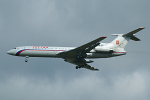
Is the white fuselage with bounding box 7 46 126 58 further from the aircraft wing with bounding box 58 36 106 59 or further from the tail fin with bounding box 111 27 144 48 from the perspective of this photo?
the tail fin with bounding box 111 27 144 48

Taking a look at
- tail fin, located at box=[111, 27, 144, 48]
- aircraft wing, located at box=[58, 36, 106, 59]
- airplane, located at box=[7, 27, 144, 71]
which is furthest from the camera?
tail fin, located at box=[111, 27, 144, 48]

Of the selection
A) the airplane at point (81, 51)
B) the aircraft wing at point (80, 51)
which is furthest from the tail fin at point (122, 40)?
the aircraft wing at point (80, 51)

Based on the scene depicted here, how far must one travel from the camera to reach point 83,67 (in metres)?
60.2

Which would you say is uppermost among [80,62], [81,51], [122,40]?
[122,40]

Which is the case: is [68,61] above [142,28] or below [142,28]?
below

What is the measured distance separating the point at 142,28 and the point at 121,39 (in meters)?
6.60

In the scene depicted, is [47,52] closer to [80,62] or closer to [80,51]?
[80,51]

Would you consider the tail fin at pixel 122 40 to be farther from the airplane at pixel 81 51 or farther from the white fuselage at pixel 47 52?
the white fuselage at pixel 47 52

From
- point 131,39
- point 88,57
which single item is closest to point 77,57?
point 88,57

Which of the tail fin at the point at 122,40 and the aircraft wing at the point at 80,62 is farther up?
the tail fin at the point at 122,40

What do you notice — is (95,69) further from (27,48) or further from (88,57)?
(27,48)

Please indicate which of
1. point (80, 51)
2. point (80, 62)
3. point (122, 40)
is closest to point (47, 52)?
point (80, 51)

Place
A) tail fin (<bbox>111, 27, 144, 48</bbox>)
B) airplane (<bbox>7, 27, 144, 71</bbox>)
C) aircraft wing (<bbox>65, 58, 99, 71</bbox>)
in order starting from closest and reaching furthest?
1. airplane (<bbox>7, 27, 144, 71</bbox>)
2. tail fin (<bbox>111, 27, 144, 48</bbox>)
3. aircraft wing (<bbox>65, 58, 99, 71</bbox>)

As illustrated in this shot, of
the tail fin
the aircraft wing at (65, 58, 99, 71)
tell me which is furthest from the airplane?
the aircraft wing at (65, 58, 99, 71)
